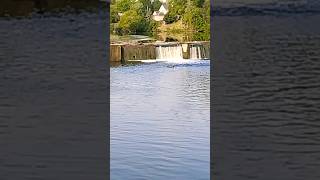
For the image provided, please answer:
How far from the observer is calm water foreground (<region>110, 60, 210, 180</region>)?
2957mm

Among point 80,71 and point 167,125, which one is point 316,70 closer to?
point 167,125

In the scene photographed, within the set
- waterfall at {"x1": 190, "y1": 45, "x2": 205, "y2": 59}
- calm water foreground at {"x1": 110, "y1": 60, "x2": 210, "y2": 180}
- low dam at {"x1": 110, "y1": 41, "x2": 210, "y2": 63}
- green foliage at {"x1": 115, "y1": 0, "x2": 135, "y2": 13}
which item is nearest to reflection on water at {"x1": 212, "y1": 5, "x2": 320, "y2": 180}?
calm water foreground at {"x1": 110, "y1": 60, "x2": 210, "y2": 180}

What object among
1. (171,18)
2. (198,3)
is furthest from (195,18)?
(171,18)

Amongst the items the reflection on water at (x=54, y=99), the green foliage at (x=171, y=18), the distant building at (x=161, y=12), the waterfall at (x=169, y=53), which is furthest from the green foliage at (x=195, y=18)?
the reflection on water at (x=54, y=99)

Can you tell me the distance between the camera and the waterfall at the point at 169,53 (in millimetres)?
11820

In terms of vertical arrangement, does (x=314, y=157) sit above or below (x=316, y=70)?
below

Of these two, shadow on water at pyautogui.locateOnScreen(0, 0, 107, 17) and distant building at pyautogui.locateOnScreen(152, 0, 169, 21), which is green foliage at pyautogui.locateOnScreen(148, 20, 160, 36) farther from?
shadow on water at pyautogui.locateOnScreen(0, 0, 107, 17)

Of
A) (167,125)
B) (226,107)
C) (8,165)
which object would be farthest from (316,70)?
(8,165)

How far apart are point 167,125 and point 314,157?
1.57 meters

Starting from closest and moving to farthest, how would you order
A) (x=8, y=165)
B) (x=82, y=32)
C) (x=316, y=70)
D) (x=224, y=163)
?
(x=8, y=165) < (x=224, y=163) < (x=82, y=32) < (x=316, y=70)

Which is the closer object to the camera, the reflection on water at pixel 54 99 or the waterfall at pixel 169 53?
the reflection on water at pixel 54 99

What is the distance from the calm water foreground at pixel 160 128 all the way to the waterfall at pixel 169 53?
316cm

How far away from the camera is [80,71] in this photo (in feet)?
14.4

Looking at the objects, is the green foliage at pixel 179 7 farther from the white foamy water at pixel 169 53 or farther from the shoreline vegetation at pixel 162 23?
the white foamy water at pixel 169 53
